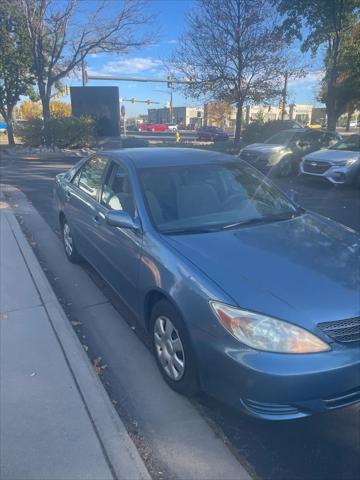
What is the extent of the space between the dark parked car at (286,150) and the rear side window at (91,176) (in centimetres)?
899

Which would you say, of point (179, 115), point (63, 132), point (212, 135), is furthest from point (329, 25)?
point (179, 115)

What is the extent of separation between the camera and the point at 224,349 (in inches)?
84.4

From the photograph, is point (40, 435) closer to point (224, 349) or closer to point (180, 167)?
point (224, 349)

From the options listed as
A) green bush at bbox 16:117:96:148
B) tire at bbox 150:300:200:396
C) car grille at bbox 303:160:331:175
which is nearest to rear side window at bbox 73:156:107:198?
tire at bbox 150:300:200:396

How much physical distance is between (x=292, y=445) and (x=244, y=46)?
1737cm

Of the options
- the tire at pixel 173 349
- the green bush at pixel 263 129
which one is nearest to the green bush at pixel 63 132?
the green bush at pixel 263 129

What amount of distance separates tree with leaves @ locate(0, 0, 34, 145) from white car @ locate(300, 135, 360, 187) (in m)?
14.3

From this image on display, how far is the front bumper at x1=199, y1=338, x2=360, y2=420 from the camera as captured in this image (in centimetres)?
201

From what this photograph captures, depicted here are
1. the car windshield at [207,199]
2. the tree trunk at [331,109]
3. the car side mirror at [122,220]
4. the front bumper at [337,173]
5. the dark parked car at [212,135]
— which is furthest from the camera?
the dark parked car at [212,135]

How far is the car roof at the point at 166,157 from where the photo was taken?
3514mm

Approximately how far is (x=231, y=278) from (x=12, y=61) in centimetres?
2158

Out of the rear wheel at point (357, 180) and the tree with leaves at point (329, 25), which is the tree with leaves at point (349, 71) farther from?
the rear wheel at point (357, 180)

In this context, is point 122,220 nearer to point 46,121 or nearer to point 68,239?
point 68,239

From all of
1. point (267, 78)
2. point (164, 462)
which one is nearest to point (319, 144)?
point (267, 78)
